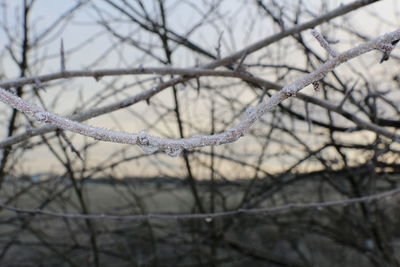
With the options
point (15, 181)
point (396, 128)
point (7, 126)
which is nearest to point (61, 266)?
point (15, 181)

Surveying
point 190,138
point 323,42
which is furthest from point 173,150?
point 323,42

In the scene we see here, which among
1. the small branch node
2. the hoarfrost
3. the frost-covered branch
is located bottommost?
the hoarfrost

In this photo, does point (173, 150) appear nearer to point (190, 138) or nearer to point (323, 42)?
point (190, 138)

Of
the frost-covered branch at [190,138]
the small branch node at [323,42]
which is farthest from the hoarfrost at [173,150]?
the small branch node at [323,42]

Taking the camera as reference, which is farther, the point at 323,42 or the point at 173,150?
the point at 323,42

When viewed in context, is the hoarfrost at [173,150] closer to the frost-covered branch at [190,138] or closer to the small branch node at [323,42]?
the frost-covered branch at [190,138]

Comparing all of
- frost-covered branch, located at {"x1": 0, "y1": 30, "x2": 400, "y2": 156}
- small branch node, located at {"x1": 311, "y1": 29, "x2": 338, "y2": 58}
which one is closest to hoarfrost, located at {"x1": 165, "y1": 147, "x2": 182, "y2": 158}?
frost-covered branch, located at {"x1": 0, "y1": 30, "x2": 400, "y2": 156}

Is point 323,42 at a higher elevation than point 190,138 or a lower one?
higher

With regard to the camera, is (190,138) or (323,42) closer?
(190,138)

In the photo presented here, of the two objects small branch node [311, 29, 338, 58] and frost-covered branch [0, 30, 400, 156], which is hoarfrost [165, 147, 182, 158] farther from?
small branch node [311, 29, 338, 58]

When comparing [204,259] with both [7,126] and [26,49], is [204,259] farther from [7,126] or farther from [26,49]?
[26,49]
